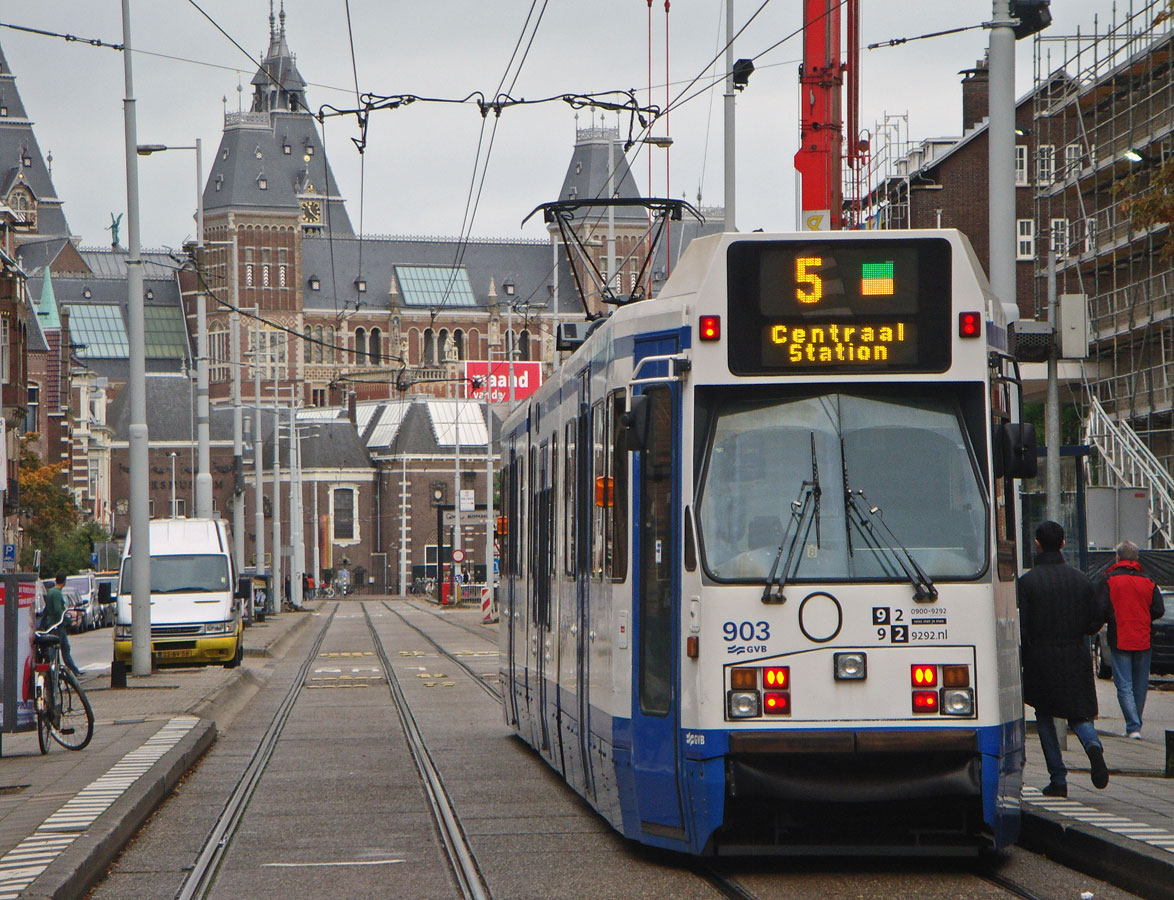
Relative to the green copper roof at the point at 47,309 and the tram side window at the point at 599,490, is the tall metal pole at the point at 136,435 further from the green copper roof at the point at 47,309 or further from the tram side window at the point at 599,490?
the green copper roof at the point at 47,309

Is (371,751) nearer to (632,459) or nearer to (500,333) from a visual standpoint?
(632,459)

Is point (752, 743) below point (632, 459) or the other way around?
below

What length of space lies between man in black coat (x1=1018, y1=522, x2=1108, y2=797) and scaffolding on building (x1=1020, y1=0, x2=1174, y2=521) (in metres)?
23.0

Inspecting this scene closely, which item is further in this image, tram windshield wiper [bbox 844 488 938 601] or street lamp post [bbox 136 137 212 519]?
street lamp post [bbox 136 137 212 519]

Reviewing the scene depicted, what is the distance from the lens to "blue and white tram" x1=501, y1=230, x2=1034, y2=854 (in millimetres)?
8133

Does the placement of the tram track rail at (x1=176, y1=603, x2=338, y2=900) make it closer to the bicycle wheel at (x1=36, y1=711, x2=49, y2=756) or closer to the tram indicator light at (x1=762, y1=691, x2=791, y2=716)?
the bicycle wheel at (x1=36, y1=711, x2=49, y2=756)

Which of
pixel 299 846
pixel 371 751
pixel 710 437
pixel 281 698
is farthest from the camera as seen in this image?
pixel 281 698

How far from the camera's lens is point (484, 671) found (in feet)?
90.1

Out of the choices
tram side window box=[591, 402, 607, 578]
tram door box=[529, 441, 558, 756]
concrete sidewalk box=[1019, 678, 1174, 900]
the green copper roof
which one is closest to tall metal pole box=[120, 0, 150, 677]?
tram door box=[529, 441, 558, 756]

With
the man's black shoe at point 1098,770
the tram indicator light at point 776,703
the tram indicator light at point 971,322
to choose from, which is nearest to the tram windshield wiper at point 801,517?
the tram indicator light at point 776,703

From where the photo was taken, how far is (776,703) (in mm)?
8164

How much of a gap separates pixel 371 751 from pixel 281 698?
26.2 feet

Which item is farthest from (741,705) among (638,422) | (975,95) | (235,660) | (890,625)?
(975,95)

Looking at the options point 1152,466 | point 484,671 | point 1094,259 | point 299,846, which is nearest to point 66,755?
point 299,846
